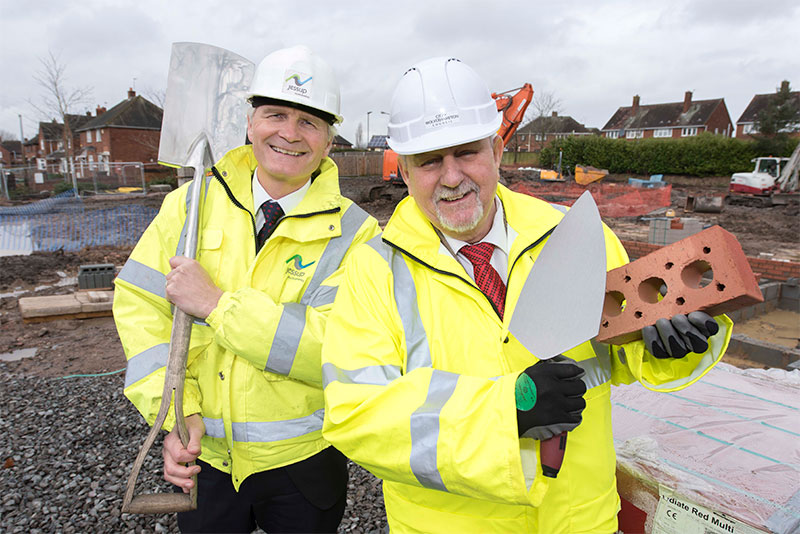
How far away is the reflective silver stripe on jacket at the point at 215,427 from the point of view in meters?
2.12

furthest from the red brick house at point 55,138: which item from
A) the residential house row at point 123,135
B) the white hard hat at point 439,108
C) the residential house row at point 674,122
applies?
the white hard hat at point 439,108

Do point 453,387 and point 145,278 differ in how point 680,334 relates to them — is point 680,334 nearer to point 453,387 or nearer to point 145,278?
point 453,387

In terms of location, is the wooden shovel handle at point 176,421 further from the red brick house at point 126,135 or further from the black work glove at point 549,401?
the red brick house at point 126,135

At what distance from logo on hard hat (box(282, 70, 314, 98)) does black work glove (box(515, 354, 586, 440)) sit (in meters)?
1.50

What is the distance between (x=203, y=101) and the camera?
2609 millimetres

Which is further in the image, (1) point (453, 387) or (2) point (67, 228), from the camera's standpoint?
(2) point (67, 228)

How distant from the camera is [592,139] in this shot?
38.7m

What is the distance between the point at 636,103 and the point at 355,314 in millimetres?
70611

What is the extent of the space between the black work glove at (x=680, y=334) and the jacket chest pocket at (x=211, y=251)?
1.63m

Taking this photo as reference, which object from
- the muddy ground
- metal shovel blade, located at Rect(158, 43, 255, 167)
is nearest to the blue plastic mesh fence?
the muddy ground

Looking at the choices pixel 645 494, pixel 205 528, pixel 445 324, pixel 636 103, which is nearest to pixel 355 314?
pixel 445 324

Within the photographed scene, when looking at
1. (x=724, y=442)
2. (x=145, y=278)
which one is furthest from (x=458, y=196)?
(x=724, y=442)

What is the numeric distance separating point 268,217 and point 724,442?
7.45ft

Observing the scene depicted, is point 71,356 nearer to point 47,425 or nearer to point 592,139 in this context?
point 47,425
